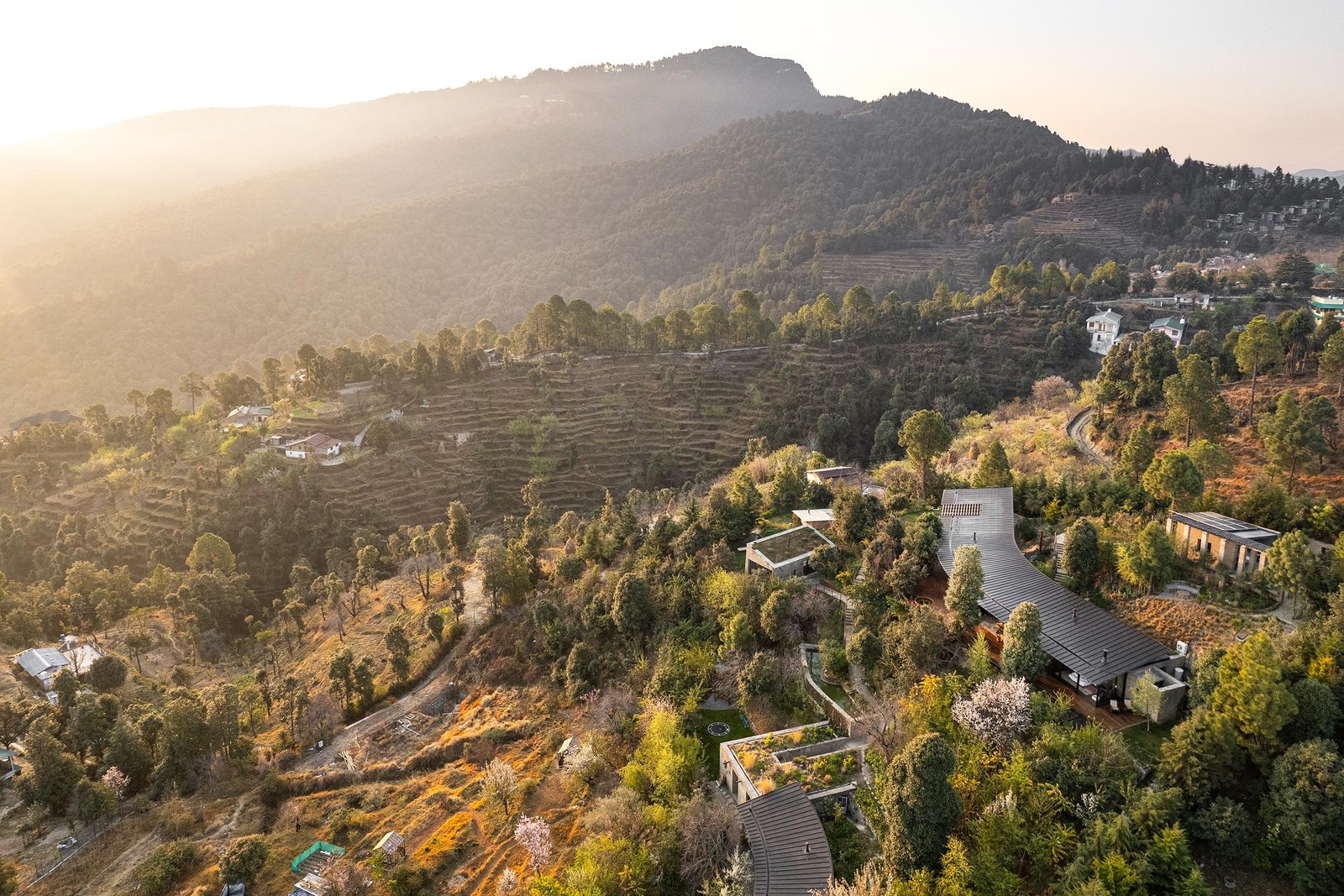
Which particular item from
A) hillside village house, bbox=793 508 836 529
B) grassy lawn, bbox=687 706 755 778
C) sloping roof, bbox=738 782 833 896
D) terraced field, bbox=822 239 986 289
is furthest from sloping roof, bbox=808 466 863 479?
terraced field, bbox=822 239 986 289

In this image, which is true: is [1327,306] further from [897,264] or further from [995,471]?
[897,264]

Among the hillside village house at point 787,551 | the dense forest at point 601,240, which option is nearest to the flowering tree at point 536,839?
the hillside village house at point 787,551

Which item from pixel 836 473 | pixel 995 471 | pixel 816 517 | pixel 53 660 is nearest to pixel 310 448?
pixel 53 660

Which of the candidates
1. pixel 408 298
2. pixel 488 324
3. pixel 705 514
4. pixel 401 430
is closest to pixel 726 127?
Result: pixel 408 298

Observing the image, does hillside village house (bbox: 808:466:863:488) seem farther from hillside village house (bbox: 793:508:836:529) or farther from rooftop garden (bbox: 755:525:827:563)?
rooftop garden (bbox: 755:525:827:563)

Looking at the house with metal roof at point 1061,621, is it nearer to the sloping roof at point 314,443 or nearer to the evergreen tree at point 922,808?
the evergreen tree at point 922,808

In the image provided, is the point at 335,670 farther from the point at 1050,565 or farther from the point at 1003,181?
the point at 1003,181
